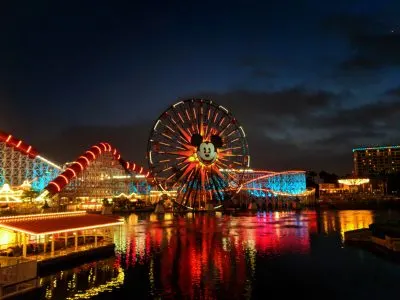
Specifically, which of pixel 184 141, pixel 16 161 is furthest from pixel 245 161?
pixel 16 161

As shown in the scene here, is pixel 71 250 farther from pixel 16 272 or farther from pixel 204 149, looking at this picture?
pixel 204 149

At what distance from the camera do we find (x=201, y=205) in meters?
97.1

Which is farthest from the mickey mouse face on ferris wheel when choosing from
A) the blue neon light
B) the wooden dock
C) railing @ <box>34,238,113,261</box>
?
the wooden dock

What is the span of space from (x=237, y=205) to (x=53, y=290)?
9980cm

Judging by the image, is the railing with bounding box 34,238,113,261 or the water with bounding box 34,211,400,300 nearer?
the water with bounding box 34,211,400,300

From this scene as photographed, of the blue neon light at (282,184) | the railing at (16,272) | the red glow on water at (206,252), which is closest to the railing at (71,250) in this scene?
the red glow on water at (206,252)

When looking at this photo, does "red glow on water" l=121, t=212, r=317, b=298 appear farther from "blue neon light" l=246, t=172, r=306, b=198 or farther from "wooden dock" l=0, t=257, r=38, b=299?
"blue neon light" l=246, t=172, r=306, b=198

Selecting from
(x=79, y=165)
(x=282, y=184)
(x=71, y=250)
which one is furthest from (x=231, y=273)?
(x=282, y=184)

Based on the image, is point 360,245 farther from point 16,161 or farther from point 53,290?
point 16,161

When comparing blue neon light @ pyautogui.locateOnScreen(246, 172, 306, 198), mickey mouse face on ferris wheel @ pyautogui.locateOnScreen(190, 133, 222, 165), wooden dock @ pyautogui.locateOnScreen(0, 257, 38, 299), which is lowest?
wooden dock @ pyautogui.locateOnScreen(0, 257, 38, 299)

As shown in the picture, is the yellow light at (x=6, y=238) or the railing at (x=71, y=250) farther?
the railing at (x=71, y=250)

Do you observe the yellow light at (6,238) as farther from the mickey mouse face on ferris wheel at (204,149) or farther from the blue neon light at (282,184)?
the blue neon light at (282,184)

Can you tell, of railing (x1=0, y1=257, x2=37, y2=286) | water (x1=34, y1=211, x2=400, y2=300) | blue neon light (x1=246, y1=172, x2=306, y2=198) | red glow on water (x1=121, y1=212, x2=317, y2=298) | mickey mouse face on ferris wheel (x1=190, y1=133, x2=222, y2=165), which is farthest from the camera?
blue neon light (x1=246, y1=172, x2=306, y2=198)

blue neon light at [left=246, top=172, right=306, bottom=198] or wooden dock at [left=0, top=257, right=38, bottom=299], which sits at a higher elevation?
blue neon light at [left=246, top=172, right=306, bottom=198]
